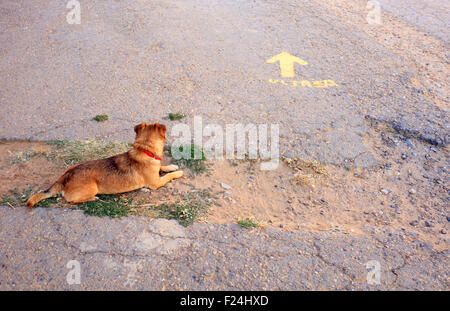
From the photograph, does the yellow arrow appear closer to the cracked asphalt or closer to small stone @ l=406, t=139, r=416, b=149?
the cracked asphalt

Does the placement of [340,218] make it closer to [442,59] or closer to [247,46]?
[247,46]

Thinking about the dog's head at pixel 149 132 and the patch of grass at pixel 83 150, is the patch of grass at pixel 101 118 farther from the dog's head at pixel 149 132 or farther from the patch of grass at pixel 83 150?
the dog's head at pixel 149 132

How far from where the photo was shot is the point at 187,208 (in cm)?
381

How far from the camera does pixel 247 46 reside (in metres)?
7.10

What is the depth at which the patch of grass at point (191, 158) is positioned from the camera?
4.48 metres

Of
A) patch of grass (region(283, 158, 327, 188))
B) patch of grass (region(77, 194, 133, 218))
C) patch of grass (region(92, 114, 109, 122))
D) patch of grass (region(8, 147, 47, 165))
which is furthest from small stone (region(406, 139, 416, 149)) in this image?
patch of grass (region(8, 147, 47, 165))

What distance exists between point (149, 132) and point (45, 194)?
4.55 ft

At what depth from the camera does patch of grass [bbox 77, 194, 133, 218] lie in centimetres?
370

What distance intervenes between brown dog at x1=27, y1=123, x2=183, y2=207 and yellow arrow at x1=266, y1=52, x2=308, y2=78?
332cm

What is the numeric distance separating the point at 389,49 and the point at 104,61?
605 centimetres

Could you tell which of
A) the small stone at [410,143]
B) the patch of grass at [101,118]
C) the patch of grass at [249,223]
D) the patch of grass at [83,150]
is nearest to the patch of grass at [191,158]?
the patch of grass at [83,150]

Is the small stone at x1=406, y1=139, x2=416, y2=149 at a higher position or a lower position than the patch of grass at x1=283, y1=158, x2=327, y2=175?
higher

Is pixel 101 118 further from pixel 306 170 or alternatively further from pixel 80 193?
pixel 306 170

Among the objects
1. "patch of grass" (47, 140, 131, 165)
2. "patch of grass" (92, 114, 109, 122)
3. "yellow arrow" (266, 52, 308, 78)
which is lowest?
"patch of grass" (47, 140, 131, 165)
